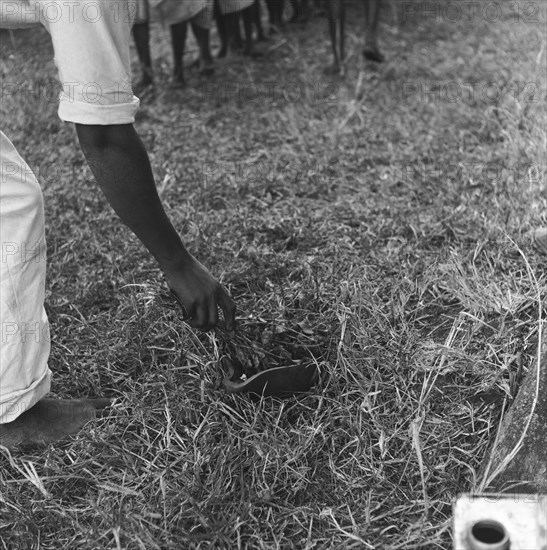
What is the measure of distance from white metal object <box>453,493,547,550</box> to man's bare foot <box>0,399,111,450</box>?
47.2 inches

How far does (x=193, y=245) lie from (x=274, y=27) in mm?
3324

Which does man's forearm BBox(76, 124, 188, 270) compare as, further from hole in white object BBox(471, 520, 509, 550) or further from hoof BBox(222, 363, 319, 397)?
hole in white object BBox(471, 520, 509, 550)

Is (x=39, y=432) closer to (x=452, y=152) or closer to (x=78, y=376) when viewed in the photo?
(x=78, y=376)

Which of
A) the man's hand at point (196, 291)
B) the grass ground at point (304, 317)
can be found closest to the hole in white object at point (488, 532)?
the grass ground at point (304, 317)

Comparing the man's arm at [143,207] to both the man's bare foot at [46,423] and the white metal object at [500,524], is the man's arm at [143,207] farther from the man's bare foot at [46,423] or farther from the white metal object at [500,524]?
the white metal object at [500,524]

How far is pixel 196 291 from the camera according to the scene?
1.79 m

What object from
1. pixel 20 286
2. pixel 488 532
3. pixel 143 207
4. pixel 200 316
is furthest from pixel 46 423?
pixel 488 532

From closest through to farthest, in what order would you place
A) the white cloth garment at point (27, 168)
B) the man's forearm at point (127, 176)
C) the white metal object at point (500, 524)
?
the white metal object at point (500, 524) < the white cloth garment at point (27, 168) < the man's forearm at point (127, 176)

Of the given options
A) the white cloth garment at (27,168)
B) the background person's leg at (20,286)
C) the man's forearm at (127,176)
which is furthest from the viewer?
the background person's leg at (20,286)

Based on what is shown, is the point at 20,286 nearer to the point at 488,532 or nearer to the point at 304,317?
the point at 304,317

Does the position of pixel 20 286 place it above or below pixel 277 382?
above

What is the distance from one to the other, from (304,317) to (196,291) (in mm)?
679

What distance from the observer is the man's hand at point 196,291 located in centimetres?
179

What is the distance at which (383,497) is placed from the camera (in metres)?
1.88
